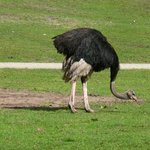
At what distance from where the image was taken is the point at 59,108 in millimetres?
16125

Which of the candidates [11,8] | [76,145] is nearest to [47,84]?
[76,145]

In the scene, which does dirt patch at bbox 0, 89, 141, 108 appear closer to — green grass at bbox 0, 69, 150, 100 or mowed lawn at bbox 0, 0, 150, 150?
mowed lawn at bbox 0, 0, 150, 150

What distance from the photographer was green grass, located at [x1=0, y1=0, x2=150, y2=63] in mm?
32031

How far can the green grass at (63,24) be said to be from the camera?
32031 mm

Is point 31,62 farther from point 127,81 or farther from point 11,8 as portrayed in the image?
point 11,8

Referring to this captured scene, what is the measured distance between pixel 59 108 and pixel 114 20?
26.9 metres

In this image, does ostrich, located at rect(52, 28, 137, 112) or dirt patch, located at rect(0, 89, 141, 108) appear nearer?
ostrich, located at rect(52, 28, 137, 112)

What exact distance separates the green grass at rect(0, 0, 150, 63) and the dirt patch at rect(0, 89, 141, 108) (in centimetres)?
1082

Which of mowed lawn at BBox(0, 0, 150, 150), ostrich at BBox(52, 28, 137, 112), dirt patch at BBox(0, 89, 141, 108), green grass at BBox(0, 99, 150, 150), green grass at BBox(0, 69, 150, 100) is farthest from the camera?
green grass at BBox(0, 69, 150, 100)

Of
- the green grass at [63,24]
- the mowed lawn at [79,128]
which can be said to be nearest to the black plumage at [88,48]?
the mowed lawn at [79,128]

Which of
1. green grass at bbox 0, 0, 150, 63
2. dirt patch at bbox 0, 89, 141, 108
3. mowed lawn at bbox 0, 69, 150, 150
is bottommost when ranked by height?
green grass at bbox 0, 0, 150, 63

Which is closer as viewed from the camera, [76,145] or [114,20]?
[76,145]

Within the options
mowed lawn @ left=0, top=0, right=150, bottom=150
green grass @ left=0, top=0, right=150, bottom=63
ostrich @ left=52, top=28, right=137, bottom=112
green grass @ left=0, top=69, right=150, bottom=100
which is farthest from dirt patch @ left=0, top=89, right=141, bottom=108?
green grass @ left=0, top=0, right=150, bottom=63

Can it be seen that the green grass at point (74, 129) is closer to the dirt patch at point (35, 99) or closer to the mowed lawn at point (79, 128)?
the mowed lawn at point (79, 128)
